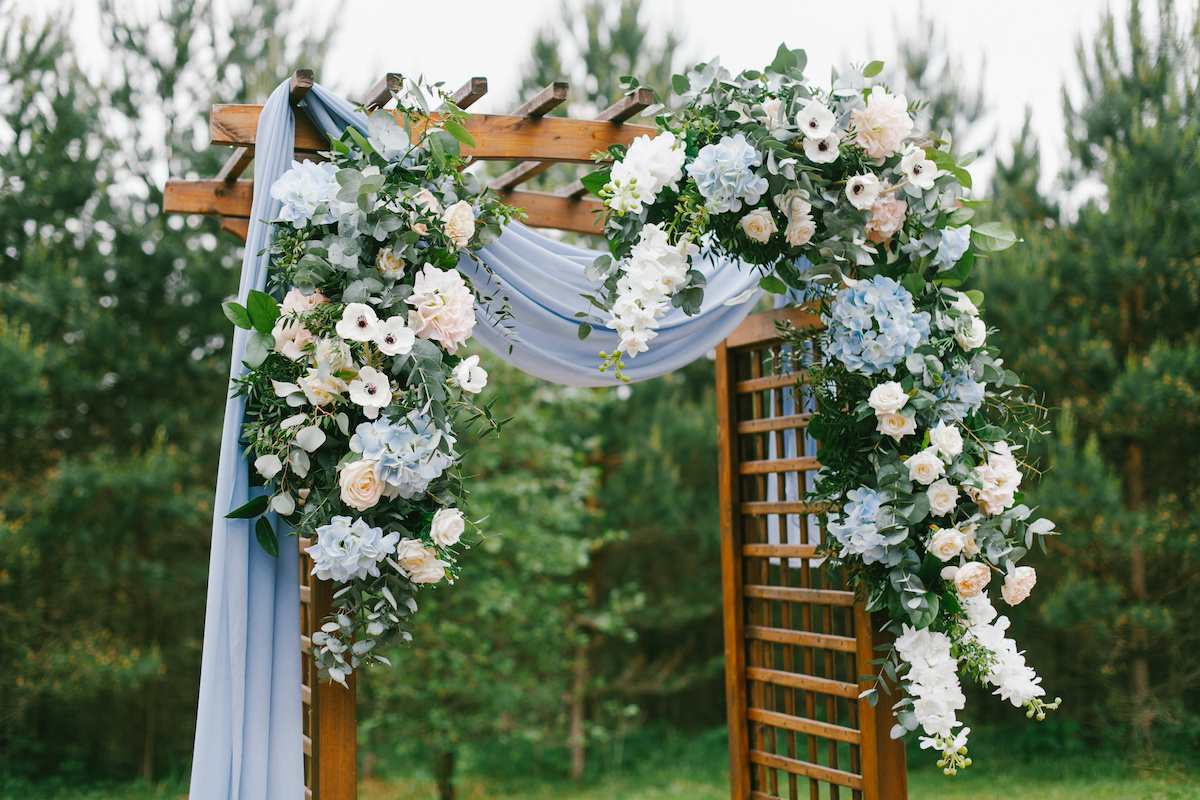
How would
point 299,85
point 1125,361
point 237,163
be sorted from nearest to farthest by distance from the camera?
point 299,85, point 237,163, point 1125,361

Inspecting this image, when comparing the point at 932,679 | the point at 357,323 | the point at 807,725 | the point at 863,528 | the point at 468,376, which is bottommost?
the point at 807,725

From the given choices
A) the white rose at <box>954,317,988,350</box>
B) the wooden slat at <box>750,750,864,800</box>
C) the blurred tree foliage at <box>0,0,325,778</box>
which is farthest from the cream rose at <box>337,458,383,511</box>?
the blurred tree foliage at <box>0,0,325,778</box>

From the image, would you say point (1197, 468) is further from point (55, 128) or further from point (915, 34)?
point (55, 128)

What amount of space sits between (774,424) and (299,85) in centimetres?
185

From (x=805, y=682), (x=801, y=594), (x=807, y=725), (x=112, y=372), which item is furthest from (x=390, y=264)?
(x=112, y=372)

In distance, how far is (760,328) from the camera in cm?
331

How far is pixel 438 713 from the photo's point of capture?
5562 millimetres

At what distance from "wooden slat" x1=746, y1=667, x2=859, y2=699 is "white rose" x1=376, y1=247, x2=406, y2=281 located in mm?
1801

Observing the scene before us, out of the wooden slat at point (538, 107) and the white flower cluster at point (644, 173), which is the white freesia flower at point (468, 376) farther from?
the wooden slat at point (538, 107)

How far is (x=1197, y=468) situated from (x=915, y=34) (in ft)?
11.9

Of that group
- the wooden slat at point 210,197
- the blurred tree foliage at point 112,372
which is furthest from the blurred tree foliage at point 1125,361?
the blurred tree foliage at point 112,372

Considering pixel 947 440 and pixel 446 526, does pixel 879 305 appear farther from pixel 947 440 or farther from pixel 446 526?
pixel 446 526

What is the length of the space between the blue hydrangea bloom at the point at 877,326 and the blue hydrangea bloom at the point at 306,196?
4.23 ft

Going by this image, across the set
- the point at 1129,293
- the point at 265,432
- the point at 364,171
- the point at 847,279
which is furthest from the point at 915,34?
the point at 265,432
